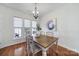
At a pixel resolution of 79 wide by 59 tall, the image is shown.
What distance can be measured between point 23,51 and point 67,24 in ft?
3.16

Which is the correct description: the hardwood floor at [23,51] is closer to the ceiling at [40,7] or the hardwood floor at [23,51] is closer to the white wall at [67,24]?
the white wall at [67,24]

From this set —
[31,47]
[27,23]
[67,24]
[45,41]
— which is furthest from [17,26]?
[67,24]

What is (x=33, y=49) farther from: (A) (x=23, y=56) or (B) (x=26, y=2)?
(B) (x=26, y=2)

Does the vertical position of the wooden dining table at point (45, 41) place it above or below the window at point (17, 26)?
below

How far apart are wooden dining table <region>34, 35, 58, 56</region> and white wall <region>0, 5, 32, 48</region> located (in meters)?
0.48

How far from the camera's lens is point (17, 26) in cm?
163

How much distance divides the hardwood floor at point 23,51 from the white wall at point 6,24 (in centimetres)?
10

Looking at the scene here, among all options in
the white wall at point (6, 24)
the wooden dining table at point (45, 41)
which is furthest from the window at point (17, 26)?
the wooden dining table at point (45, 41)

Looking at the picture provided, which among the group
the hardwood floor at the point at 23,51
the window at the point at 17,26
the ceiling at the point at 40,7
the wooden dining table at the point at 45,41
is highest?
the ceiling at the point at 40,7

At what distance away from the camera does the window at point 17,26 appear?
5.26ft

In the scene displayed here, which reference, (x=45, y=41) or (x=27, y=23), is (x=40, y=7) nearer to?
(x=27, y=23)

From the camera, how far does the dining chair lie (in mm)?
1620

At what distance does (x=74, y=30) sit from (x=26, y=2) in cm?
103

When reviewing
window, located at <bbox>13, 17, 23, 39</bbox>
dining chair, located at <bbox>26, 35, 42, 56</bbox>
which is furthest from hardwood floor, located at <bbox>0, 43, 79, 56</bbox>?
window, located at <bbox>13, 17, 23, 39</bbox>
